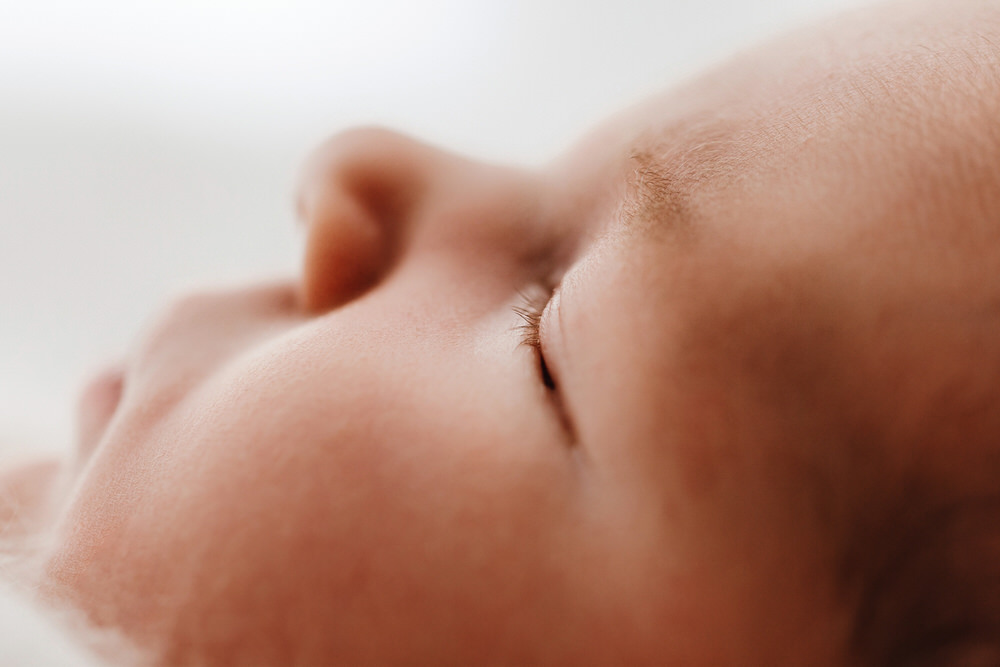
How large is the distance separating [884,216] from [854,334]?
0.06 m

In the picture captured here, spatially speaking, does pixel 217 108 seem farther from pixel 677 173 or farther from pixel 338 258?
pixel 677 173

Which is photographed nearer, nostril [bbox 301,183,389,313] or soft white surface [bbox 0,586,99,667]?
soft white surface [bbox 0,586,99,667]

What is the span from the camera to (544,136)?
3.71 ft

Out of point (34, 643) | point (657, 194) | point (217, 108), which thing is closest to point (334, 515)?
point (34, 643)

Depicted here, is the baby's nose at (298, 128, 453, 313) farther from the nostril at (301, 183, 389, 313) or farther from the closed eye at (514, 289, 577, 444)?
the closed eye at (514, 289, 577, 444)

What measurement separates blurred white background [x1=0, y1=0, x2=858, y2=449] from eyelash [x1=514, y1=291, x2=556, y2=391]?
0.41 m

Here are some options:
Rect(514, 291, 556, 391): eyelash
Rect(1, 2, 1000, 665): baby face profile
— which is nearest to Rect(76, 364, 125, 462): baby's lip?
Rect(1, 2, 1000, 665): baby face profile

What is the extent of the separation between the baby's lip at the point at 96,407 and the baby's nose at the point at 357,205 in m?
0.18

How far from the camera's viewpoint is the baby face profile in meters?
0.35

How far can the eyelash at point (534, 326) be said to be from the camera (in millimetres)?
428

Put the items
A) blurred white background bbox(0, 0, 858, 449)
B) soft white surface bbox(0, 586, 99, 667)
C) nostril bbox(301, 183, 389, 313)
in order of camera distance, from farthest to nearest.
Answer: blurred white background bbox(0, 0, 858, 449)
nostril bbox(301, 183, 389, 313)
soft white surface bbox(0, 586, 99, 667)

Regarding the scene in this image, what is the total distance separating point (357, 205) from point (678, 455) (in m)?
0.32

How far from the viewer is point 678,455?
1.20ft

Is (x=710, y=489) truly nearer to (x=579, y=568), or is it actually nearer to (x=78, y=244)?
(x=579, y=568)
